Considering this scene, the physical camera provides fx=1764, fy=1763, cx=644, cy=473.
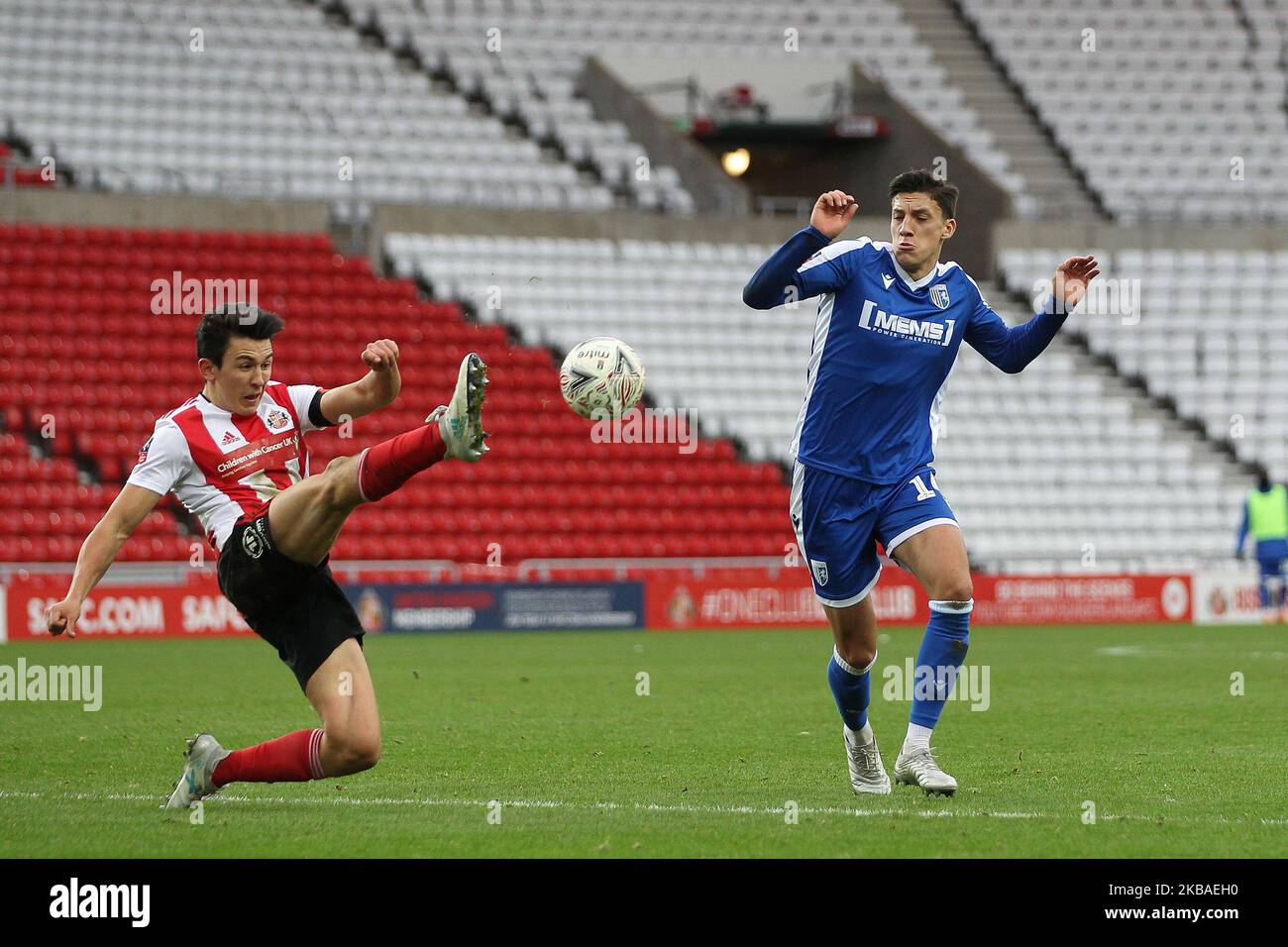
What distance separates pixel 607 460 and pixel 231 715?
51.5ft

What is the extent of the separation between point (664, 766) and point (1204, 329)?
24.8 metres

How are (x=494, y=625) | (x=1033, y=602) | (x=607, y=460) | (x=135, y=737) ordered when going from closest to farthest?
(x=135, y=737) → (x=494, y=625) → (x=1033, y=602) → (x=607, y=460)

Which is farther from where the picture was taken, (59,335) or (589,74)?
(589,74)

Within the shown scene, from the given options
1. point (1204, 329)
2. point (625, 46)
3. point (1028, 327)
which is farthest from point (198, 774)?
point (625, 46)

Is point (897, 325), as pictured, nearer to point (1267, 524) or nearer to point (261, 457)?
point (261, 457)

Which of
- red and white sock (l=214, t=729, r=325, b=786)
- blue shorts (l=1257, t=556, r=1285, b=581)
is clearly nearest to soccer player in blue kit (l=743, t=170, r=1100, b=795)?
red and white sock (l=214, t=729, r=325, b=786)

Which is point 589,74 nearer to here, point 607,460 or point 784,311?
point 784,311

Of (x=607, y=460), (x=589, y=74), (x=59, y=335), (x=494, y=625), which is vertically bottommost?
(x=494, y=625)

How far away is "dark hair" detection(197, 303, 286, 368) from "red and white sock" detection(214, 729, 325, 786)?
1.53 metres

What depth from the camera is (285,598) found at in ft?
22.3

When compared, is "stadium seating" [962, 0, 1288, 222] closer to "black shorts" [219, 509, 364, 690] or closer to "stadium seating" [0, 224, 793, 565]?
"stadium seating" [0, 224, 793, 565]

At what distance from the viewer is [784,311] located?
99.9 feet

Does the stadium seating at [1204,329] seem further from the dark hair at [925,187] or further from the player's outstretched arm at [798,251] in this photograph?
the player's outstretched arm at [798,251]
